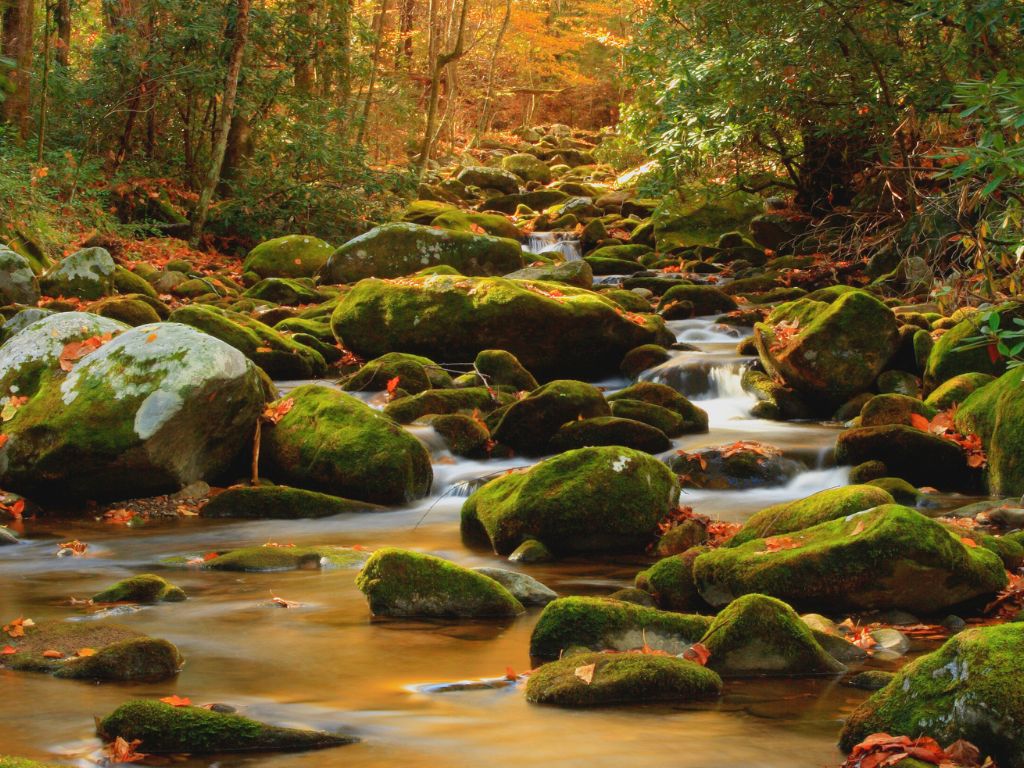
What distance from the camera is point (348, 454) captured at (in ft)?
28.8

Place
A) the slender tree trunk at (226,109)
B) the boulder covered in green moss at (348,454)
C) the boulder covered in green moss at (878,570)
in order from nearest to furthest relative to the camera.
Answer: the boulder covered in green moss at (878,570) → the boulder covered in green moss at (348,454) → the slender tree trunk at (226,109)

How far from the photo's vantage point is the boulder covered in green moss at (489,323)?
492 inches

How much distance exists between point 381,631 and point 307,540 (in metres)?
2.50

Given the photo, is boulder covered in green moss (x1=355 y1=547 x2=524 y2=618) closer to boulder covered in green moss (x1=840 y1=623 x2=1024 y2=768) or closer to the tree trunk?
boulder covered in green moss (x1=840 y1=623 x2=1024 y2=768)

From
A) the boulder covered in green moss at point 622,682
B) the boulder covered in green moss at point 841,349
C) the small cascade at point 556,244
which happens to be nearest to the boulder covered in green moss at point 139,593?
the boulder covered in green moss at point 622,682

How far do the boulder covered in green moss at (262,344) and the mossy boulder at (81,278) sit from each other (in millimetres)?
1892

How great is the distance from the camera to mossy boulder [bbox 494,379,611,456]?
962 centimetres

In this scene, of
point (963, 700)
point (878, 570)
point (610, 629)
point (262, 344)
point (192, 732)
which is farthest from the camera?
point (262, 344)

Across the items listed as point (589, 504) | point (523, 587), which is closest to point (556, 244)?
point (589, 504)

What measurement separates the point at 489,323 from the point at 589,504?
227 inches

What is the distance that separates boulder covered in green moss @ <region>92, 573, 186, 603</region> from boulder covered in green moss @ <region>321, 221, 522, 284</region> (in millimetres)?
11197

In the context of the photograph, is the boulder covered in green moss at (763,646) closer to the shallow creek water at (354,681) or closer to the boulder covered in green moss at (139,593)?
the shallow creek water at (354,681)

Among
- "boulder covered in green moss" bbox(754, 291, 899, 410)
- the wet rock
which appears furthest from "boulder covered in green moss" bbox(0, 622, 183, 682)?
"boulder covered in green moss" bbox(754, 291, 899, 410)

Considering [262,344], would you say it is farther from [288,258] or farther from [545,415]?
[288,258]
